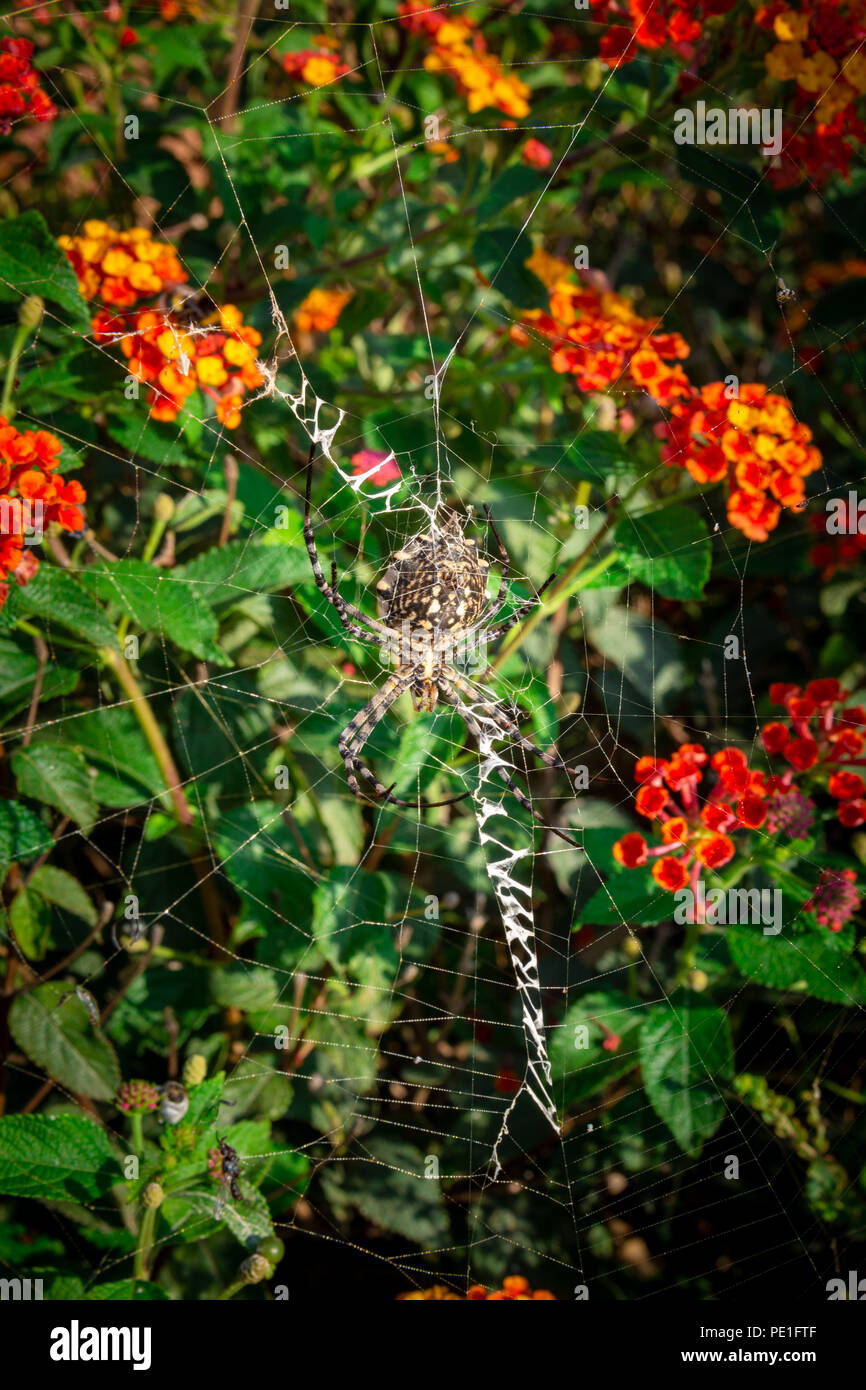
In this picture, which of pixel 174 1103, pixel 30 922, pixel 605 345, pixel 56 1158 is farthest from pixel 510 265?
pixel 56 1158

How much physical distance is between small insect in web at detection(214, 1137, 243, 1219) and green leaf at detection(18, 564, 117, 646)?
793 mm

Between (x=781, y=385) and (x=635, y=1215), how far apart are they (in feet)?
6.19

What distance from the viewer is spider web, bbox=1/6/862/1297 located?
1.61 m

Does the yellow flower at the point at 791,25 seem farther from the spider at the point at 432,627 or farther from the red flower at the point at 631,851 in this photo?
the red flower at the point at 631,851

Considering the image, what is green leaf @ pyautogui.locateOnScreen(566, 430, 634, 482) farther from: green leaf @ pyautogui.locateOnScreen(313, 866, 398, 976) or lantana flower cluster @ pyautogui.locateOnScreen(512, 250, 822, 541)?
green leaf @ pyautogui.locateOnScreen(313, 866, 398, 976)

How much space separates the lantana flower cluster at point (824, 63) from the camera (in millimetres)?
1605

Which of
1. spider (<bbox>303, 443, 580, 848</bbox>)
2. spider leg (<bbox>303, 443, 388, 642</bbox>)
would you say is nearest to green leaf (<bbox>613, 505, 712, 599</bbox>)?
spider (<bbox>303, 443, 580, 848</bbox>)

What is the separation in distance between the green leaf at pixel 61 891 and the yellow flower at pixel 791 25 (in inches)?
73.2

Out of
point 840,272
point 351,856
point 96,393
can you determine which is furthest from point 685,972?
point 840,272

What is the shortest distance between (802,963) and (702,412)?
91 centimetres

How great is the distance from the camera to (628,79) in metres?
1.71

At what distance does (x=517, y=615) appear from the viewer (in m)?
1.68

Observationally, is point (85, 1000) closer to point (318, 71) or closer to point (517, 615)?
point (517, 615)
